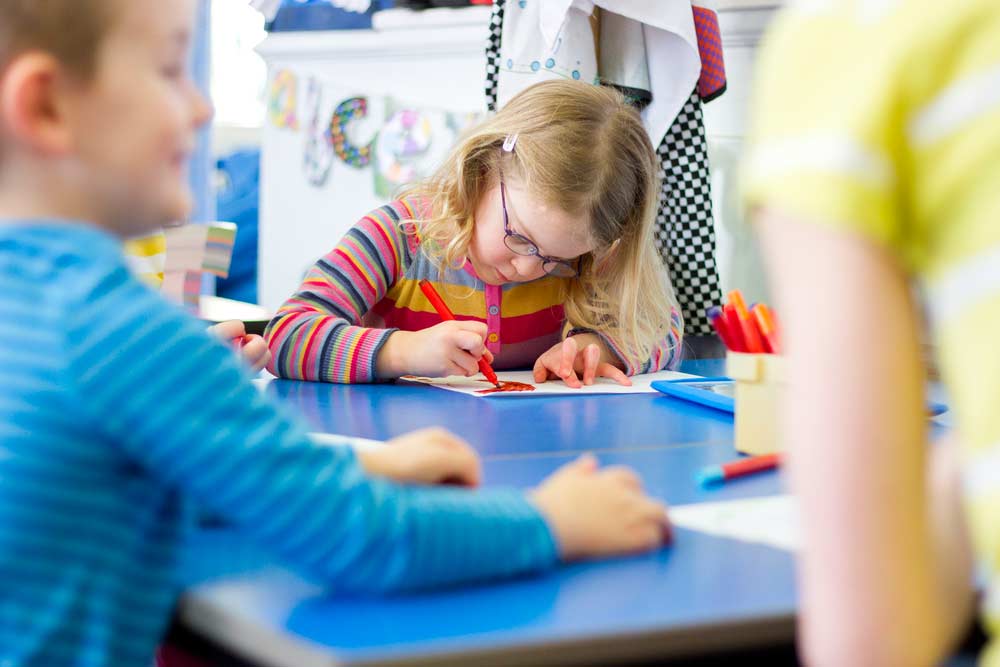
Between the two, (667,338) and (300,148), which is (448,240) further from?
(300,148)

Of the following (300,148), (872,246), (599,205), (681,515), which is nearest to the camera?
(872,246)

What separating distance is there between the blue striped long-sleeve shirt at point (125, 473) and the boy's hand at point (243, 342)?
1.85 ft

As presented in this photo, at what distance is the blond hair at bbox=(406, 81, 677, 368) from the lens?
1.46m

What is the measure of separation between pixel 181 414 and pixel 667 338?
1136 mm

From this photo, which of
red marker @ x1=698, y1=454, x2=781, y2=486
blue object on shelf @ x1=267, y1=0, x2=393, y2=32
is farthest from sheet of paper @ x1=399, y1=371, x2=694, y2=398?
blue object on shelf @ x1=267, y1=0, x2=393, y2=32

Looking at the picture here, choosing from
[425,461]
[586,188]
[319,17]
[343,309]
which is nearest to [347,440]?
[425,461]

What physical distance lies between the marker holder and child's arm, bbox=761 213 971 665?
47 cm

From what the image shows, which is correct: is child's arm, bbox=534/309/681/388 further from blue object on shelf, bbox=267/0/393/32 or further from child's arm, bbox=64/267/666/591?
blue object on shelf, bbox=267/0/393/32

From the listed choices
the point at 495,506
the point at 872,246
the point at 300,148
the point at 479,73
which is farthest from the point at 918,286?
the point at 300,148

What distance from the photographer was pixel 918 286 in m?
0.38

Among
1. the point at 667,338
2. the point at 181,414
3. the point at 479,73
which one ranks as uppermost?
the point at 479,73

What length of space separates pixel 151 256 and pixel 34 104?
72 cm

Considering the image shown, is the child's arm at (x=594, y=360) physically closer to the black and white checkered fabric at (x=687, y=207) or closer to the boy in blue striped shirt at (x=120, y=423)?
the black and white checkered fabric at (x=687, y=207)

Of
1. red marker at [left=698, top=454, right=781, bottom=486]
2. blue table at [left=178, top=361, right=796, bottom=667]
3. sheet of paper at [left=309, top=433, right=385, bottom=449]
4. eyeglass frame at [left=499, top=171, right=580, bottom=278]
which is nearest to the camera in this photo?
blue table at [left=178, top=361, right=796, bottom=667]
